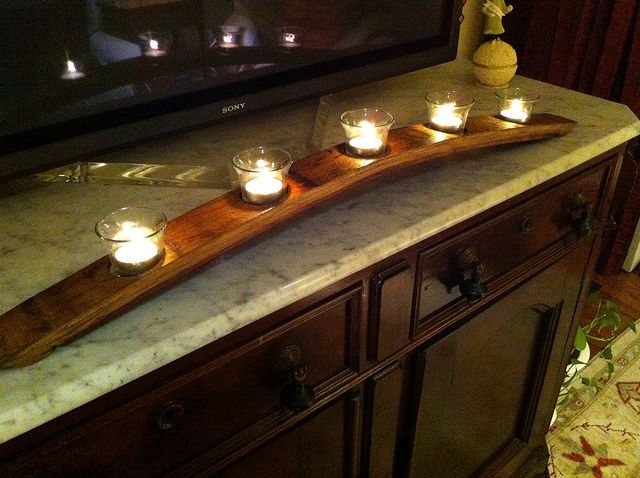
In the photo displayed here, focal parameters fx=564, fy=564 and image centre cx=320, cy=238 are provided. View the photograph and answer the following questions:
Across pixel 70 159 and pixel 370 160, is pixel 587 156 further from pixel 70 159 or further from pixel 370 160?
pixel 70 159

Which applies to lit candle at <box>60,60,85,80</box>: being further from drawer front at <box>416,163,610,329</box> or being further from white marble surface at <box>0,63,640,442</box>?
drawer front at <box>416,163,610,329</box>

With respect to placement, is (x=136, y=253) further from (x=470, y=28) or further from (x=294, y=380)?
(x=470, y=28)

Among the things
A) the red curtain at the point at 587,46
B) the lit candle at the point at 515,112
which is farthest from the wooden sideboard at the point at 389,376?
the red curtain at the point at 587,46

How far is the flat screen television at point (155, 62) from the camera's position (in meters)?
0.60

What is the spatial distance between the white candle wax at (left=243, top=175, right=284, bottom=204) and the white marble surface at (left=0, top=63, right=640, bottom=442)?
0.16 ft

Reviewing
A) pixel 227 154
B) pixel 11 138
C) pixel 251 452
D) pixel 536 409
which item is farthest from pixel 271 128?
pixel 536 409

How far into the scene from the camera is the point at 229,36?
72 centimetres

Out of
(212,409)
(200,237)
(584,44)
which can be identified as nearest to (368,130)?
(200,237)

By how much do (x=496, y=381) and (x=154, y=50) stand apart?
77 cm

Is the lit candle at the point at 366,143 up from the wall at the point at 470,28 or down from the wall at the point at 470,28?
down

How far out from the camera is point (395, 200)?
0.70 metres

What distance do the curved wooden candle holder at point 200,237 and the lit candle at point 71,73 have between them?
0.20 m

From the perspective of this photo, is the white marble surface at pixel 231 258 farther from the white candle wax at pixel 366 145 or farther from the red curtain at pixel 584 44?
the red curtain at pixel 584 44

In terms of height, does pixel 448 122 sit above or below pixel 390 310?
above
